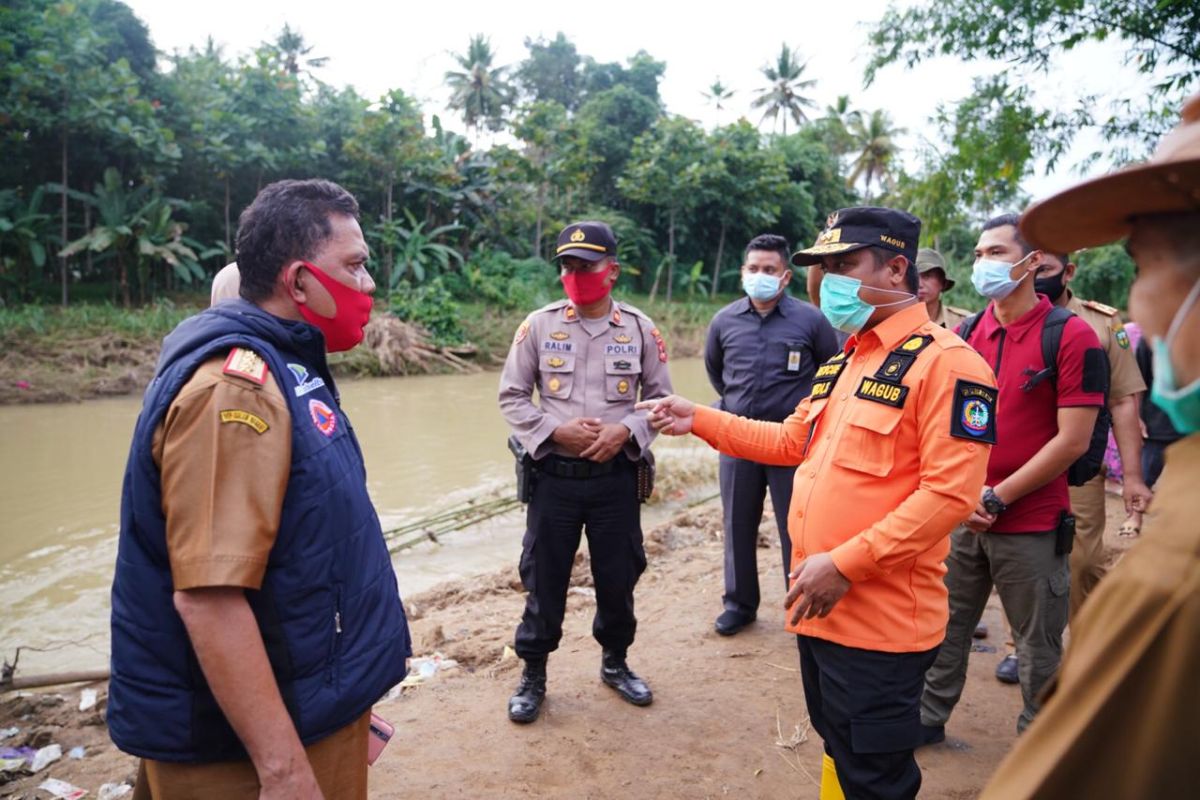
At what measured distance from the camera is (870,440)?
229 centimetres

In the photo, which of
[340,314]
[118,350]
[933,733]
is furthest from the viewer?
[118,350]

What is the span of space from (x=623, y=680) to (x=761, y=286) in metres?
2.39

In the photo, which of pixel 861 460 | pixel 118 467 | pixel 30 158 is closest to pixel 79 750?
pixel 861 460

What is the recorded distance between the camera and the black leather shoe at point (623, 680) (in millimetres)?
3762

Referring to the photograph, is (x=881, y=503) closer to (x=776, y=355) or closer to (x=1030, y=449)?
(x=1030, y=449)

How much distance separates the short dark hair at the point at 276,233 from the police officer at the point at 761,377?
309 cm

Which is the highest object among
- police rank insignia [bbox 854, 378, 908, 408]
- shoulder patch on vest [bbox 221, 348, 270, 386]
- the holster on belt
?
shoulder patch on vest [bbox 221, 348, 270, 386]

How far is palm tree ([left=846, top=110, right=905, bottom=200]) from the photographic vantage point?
38844 millimetres

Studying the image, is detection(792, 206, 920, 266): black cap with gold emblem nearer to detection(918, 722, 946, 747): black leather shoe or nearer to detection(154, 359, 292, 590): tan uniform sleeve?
detection(154, 359, 292, 590): tan uniform sleeve

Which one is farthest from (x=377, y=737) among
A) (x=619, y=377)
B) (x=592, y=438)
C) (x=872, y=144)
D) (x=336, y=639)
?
(x=872, y=144)

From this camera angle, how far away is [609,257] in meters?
3.85

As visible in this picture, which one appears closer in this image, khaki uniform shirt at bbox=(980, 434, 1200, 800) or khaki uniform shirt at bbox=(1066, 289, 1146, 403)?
khaki uniform shirt at bbox=(980, 434, 1200, 800)

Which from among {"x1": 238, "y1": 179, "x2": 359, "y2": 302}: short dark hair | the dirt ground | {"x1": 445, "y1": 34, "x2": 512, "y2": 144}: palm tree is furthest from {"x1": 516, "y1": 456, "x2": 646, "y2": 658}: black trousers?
{"x1": 445, "y1": 34, "x2": 512, "y2": 144}: palm tree

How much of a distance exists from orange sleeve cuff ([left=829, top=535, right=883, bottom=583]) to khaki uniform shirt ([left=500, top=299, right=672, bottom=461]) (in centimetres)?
159
